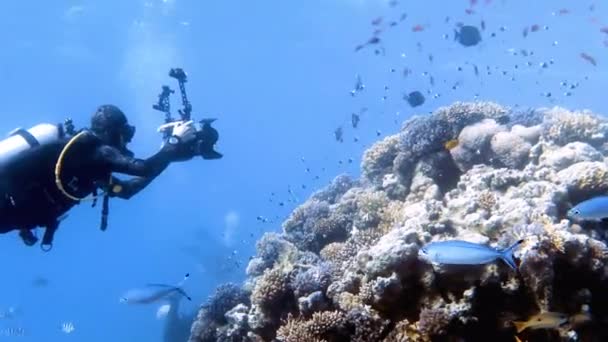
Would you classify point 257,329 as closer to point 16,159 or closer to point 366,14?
point 16,159

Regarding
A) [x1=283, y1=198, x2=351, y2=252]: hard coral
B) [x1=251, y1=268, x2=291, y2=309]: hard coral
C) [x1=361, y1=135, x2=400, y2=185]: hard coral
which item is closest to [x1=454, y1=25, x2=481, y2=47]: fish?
[x1=361, y1=135, x2=400, y2=185]: hard coral

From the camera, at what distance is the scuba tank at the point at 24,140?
670cm

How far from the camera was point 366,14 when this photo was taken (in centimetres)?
4550

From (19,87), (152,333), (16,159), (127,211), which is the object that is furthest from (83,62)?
(127,211)

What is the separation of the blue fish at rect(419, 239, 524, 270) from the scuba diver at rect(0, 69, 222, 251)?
3432 mm

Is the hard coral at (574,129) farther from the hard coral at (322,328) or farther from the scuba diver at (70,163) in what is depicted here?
the scuba diver at (70,163)

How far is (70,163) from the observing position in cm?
670

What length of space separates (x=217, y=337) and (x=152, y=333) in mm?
42683

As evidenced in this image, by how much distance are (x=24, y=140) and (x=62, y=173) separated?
72 cm

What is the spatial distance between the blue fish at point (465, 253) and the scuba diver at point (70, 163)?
3432 millimetres

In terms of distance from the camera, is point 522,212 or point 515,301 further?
point 522,212

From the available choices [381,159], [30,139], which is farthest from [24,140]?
[381,159]

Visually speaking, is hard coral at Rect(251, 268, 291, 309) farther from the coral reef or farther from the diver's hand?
the diver's hand

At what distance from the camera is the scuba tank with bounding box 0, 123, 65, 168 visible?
6.70m
